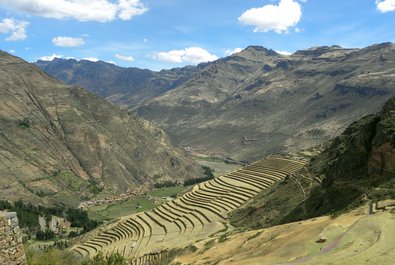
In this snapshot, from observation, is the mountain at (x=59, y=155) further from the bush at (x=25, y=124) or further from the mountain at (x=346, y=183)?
the mountain at (x=346, y=183)

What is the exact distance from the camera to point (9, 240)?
12.5 meters

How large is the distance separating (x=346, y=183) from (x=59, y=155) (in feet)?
494

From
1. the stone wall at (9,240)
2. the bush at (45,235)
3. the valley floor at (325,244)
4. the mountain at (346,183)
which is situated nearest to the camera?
the stone wall at (9,240)

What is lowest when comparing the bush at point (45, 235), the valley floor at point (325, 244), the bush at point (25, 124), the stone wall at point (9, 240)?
the bush at point (45, 235)

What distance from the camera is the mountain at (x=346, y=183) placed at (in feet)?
121

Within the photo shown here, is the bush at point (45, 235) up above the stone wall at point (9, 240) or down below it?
below

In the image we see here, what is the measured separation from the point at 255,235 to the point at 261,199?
25.8 m

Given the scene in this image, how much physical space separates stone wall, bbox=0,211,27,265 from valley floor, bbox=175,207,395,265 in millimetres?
14622

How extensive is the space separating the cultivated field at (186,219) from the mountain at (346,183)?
782 centimetres

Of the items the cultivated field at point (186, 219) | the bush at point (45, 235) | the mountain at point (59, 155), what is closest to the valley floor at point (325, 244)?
the cultivated field at point (186, 219)

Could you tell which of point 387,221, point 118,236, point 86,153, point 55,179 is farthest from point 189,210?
point 86,153

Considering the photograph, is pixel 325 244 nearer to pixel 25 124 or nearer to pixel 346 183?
pixel 346 183

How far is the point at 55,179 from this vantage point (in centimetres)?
15300

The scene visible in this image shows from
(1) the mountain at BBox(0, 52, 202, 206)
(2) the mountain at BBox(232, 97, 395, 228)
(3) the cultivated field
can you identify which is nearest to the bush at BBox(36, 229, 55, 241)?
(3) the cultivated field
